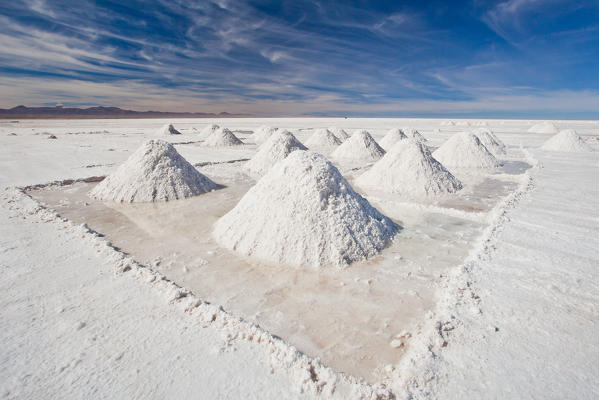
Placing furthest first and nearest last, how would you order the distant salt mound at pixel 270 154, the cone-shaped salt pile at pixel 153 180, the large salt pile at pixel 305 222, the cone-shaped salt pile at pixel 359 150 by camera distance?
the cone-shaped salt pile at pixel 359 150 → the distant salt mound at pixel 270 154 → the cone-shaped salt pile at pixel 153 180 → the large salt pile at pixel 305 222

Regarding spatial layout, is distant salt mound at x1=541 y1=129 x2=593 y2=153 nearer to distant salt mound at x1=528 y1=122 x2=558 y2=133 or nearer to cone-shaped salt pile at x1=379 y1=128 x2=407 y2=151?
cone-shaped salt pile at x1=379 y1=128 x2=407 y2=151

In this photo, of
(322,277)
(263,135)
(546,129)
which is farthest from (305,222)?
(546,129)

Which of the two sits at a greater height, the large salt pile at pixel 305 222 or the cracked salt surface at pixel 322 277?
the large salt pile at pixel 305 222

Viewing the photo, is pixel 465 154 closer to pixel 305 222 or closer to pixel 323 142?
pixel 323 142

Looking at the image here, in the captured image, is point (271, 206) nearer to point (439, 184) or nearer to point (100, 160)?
point (439, 184)

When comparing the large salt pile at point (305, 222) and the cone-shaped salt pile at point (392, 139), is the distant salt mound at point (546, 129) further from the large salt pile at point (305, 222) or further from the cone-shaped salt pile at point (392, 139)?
the large salt pile at point (305, 222)

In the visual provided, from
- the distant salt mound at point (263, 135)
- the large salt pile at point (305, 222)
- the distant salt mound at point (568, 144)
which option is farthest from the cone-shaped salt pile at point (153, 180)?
the distant salt mound at point (568, 144)

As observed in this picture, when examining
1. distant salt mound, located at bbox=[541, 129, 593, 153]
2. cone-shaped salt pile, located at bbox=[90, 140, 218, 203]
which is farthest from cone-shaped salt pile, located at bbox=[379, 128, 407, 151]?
cone-shaped salt pile, located at bbox=[90, 140, 218, 203]
